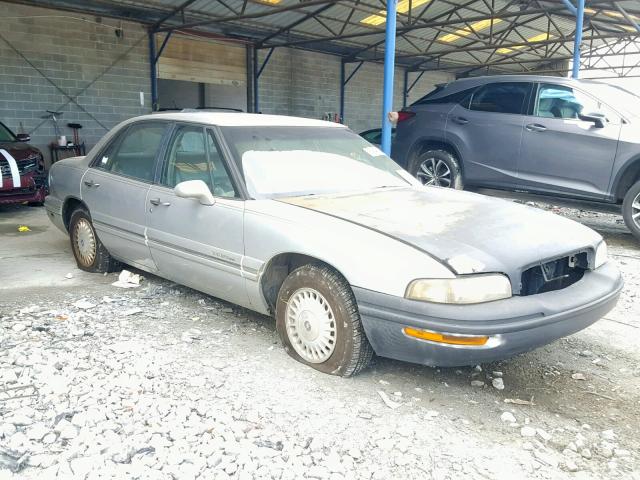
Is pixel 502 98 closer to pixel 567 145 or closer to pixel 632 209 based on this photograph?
pixel 567 145

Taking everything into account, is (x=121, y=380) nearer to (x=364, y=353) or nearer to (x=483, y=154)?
(x=364, y=353)

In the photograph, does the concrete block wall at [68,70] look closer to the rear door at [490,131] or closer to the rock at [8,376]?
the rear door at [490,131]

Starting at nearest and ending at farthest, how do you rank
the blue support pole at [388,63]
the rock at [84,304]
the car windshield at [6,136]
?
the rock at [84,304], the blue support pole at [388,63], the car windshield at [6,136]

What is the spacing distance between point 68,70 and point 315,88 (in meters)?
7.81

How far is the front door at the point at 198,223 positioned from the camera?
11.5ft

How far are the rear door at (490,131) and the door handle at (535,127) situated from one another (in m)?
0.10

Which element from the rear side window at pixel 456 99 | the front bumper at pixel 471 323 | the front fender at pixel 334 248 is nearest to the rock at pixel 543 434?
the front bumper at pixel 471 323

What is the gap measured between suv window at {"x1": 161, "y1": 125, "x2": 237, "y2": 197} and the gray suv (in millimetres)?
4228

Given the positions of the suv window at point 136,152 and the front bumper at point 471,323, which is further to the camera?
the suv window at point 136,152

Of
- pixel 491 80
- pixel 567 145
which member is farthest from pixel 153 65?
pixel 567 145

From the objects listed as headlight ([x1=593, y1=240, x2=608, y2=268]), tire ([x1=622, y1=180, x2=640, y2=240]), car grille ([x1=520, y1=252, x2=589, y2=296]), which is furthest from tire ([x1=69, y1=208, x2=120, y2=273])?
tire ([x1=622, y1=180, x2=640, y2=240])

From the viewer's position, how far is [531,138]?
663 centimetres

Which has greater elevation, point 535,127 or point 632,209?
point 535,127

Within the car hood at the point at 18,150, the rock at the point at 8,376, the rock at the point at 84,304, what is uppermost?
the car hood at the point at 18,150
